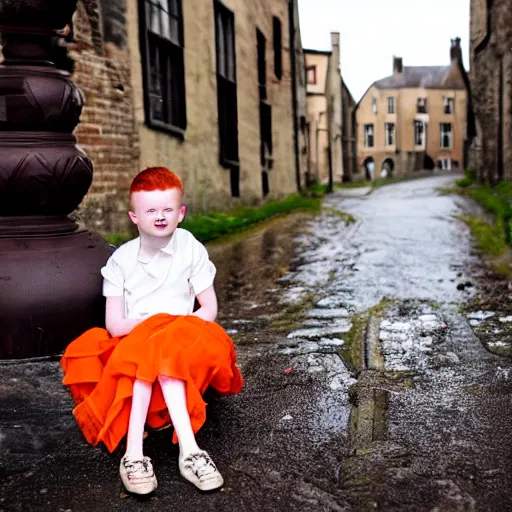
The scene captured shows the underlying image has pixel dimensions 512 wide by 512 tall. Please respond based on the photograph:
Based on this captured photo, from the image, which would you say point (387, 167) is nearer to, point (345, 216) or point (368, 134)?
point (368, 134)

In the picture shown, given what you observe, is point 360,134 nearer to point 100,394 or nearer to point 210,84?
point 210,84

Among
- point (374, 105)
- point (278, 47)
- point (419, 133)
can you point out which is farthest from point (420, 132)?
point (278, 47)

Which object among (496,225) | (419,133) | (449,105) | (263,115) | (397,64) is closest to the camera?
(496,225)

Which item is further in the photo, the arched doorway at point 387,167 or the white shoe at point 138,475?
the arched doorway at point 387,167

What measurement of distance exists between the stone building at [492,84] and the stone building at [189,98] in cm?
452

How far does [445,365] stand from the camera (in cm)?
313

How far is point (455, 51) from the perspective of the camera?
5262 cm

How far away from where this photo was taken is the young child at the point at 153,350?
6.85ft

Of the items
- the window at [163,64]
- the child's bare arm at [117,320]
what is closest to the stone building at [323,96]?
the window at [163,64]

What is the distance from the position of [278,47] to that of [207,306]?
1460 cm

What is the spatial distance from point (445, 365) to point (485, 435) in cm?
86

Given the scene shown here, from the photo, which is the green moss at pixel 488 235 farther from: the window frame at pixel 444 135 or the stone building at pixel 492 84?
the window frame at pixel 444 135

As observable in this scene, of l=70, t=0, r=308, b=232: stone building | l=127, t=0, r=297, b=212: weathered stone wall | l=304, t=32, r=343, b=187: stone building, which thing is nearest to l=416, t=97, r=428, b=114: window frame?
l=304, t=32, r=343, b=187: stone building

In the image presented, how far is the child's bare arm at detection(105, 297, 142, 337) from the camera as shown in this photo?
89.7 inches
